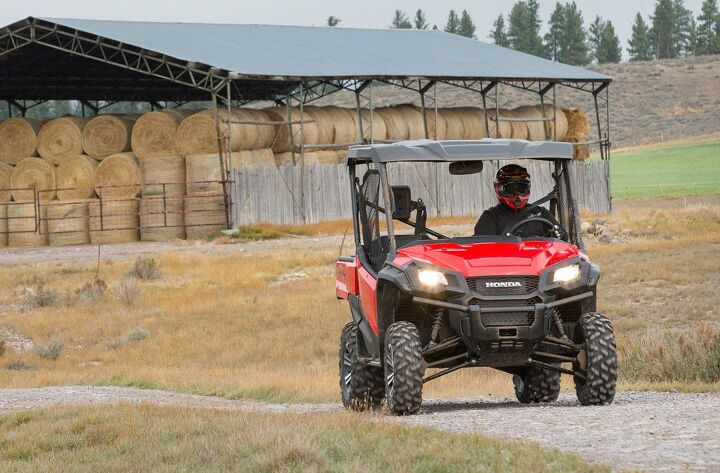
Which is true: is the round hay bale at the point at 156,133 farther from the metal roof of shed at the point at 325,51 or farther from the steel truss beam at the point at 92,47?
the metal roof of shed at the point at 325,51

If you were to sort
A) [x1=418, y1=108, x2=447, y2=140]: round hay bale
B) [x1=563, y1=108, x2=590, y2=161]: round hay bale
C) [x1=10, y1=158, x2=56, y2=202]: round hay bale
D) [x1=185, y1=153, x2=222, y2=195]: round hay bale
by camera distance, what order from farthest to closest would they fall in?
1. [x1=563, y1=108, x2=590, y2=161]: round hay bale
2. [x1=418, y1=108, x2=447, y2=140]: round hay bale
3. [x1=10, y1=158, x2=56, y2=202]: round hay bale
4. [x1=185, y1=153, x2=222, y2=195]: round hay bale

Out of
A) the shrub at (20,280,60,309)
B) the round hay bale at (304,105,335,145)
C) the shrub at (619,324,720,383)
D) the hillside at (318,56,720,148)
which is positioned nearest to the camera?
the shrub at (619,324,720,383)

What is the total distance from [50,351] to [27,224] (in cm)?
2158

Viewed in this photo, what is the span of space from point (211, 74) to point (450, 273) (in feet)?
98.2

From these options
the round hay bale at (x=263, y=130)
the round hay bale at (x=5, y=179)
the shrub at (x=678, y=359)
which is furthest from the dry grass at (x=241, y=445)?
the round hay bale at (x=5, y=179)

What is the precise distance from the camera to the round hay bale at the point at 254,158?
42.9 m

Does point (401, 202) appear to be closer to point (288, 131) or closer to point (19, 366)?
point (19, 366)

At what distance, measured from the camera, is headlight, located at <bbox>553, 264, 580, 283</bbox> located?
11164 millimetres

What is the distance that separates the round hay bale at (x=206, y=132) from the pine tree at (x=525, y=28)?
119109mm

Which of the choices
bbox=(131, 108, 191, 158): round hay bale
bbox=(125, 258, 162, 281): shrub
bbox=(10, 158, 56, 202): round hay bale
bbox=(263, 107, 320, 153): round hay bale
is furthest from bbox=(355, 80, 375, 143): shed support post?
bbox=(125, 258, 162, 281): shrub

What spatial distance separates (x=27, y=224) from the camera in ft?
142

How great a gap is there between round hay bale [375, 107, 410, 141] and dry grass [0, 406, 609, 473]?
36.0 meters

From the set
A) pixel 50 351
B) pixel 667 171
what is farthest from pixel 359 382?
pixel 667 171

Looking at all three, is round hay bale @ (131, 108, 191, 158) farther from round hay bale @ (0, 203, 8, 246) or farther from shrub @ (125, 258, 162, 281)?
shrub @ (125, 258, 162, 281)
